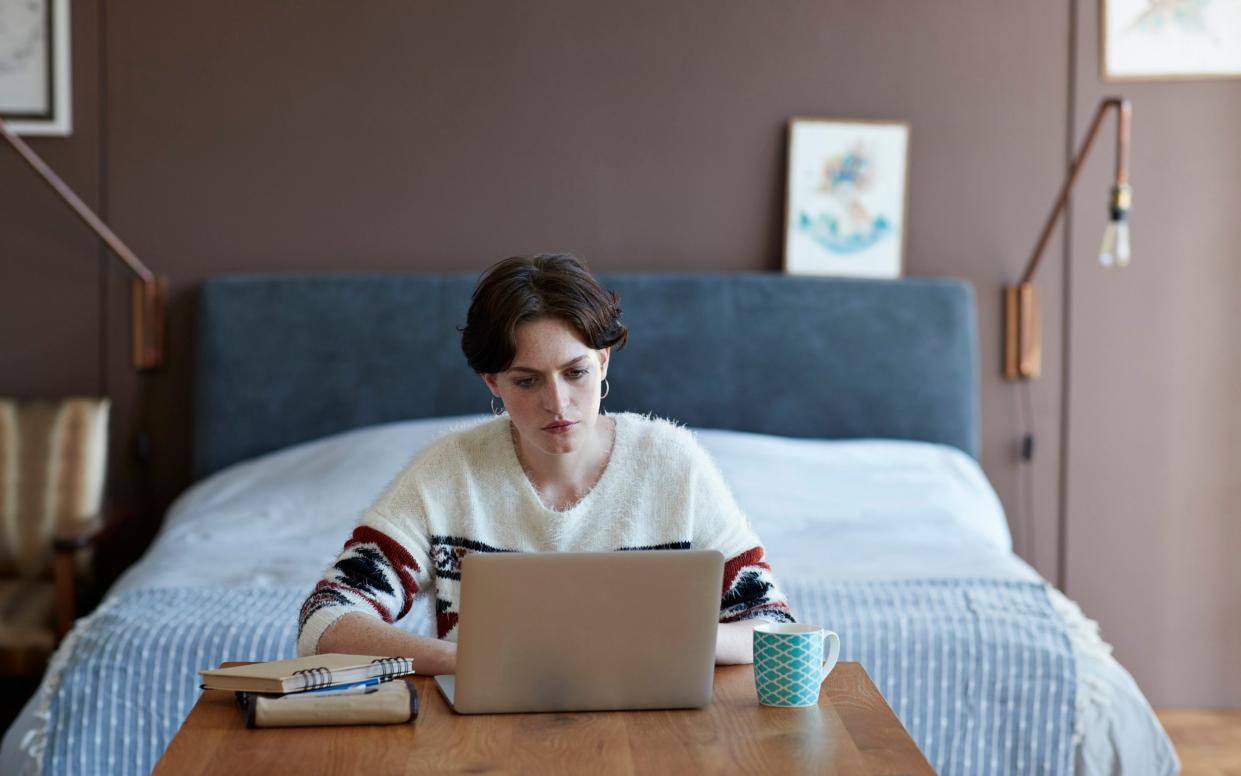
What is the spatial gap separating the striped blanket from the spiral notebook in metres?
0.88

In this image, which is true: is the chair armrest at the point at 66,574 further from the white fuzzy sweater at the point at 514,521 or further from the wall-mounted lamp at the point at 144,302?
the white fuzzy sweater at the point at 514,521

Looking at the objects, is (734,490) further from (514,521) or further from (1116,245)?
(514,521)

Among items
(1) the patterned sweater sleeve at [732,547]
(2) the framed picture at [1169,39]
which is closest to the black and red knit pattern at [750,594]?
(1) the patterned sweater sleeve at [732,547]

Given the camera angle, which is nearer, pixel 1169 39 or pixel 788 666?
pixel 788 666

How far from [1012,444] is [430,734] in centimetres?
273

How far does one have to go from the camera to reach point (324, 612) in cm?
156

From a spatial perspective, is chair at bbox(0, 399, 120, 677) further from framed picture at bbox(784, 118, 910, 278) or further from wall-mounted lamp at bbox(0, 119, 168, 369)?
framed picture at bbox(784, 118, 910, 278)

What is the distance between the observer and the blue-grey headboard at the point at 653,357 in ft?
11.6

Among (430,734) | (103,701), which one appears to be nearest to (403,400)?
(103,701)

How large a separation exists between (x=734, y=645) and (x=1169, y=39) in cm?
278

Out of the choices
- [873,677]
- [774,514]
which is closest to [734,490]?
[774,514]

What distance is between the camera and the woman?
164 cm

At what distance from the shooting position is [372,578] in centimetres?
164

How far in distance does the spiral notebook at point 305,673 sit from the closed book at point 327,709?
13 mm
